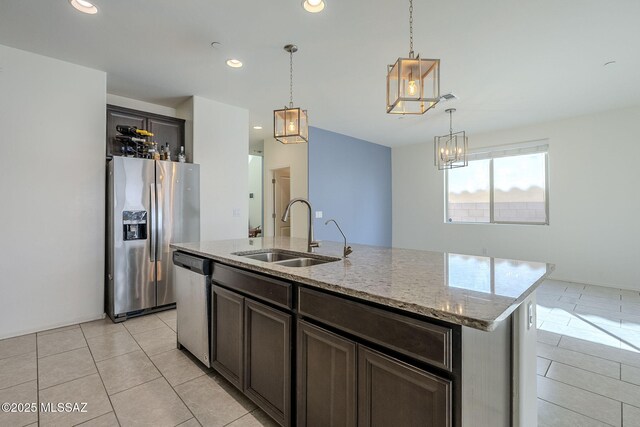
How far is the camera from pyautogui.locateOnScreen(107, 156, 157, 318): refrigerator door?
3.13 metres

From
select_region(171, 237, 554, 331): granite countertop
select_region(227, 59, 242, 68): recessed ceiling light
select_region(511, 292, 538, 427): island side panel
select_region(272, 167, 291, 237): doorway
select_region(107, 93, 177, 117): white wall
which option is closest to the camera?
select_region(171, 237, 554, 331): granite countertop

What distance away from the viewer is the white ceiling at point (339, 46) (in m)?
2.25

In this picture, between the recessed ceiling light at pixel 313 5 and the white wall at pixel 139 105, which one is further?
the white wall at pixel 139 105

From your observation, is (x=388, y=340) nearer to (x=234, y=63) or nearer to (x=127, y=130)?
(x=234, y=63)

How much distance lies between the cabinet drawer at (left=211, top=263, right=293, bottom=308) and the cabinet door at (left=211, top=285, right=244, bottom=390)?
0.07 metres

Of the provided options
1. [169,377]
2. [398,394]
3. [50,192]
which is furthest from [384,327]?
[50,192]

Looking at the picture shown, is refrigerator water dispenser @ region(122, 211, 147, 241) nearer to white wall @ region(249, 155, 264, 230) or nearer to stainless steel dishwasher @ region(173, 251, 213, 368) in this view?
stainless steel dishwasher @ region(173, 251, 213, 368)

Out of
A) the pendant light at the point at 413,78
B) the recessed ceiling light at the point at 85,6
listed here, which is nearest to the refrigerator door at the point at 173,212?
the recessed ceiling light at the point at 85,6

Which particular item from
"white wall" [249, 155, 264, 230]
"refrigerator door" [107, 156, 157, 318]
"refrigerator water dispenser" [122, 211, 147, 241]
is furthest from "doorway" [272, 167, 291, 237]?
"refrigerator water dispenser" [122, 211, 147, 241]

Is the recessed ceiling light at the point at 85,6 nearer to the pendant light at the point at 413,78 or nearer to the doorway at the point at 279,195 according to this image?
the pendant light at the point at 413,78

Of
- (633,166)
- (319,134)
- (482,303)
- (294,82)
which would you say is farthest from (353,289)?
(633,166)

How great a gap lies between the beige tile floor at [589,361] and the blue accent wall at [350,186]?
132 inches

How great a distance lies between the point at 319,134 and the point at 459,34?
3225mm

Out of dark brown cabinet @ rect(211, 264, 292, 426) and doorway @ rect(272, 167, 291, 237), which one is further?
doorway @ rect(272, 167, 291, 237)
